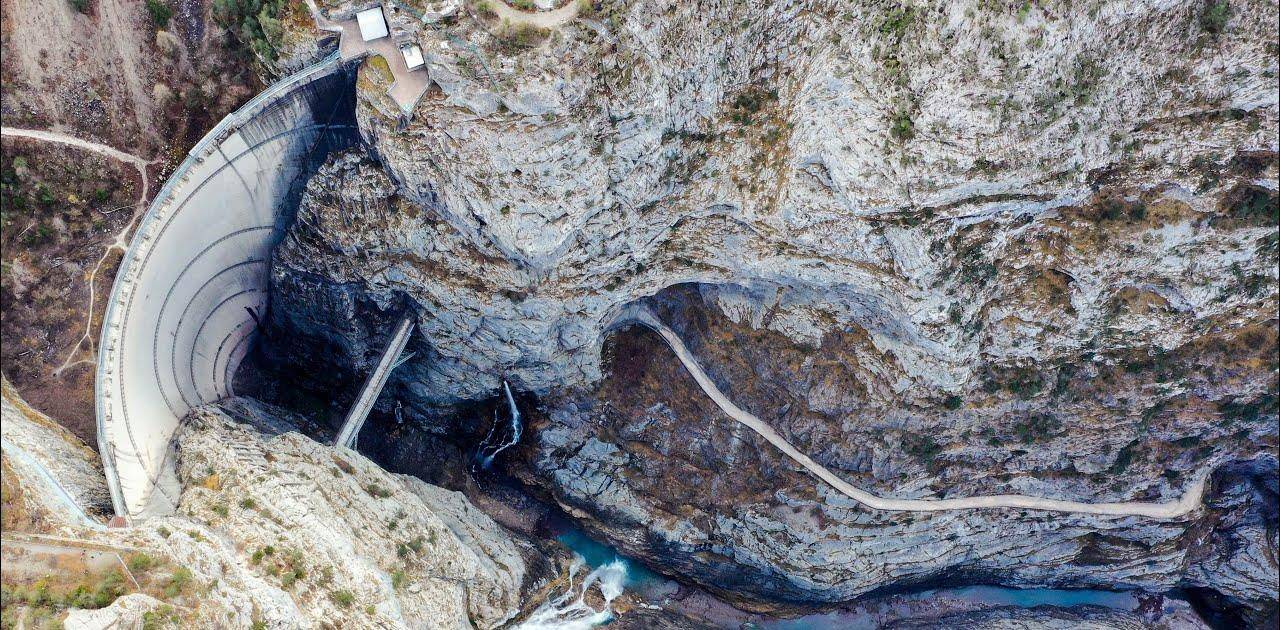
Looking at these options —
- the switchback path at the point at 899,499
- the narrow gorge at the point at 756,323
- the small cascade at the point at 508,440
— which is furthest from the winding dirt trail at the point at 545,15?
the small cascade at the point at 508,440

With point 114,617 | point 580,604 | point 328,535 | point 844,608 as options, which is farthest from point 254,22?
point 844,608

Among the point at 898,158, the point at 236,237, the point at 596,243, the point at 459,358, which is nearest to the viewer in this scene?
the point at 898,158

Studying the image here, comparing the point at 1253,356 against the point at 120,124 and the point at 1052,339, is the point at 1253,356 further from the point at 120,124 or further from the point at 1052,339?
the point at 120,124

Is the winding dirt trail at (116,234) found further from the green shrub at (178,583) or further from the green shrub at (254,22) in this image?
the green shrub at (178,583)

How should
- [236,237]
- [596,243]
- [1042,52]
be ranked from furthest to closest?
1. [236,237]
2. [596,243]
3. [1042,52]

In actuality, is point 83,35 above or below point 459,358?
above

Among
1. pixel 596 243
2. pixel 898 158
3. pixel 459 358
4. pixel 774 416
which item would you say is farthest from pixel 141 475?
pixel 898 158

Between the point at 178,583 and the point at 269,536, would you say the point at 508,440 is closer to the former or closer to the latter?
the point at 269,536
